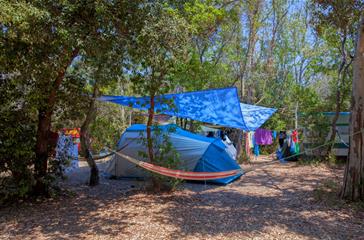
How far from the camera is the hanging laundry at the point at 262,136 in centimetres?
1579

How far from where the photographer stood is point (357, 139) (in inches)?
200

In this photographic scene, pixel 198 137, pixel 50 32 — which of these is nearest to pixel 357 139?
pixel 198 137

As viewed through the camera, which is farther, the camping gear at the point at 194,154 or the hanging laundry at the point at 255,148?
the hanging laundry at the point at 255,148

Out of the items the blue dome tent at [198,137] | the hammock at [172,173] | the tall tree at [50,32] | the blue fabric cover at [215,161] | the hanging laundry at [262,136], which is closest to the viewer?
the tall tree at [50,32]

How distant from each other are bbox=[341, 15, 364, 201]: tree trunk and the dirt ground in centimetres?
31

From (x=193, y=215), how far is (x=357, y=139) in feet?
9.05

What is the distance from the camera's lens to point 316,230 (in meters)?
3.93

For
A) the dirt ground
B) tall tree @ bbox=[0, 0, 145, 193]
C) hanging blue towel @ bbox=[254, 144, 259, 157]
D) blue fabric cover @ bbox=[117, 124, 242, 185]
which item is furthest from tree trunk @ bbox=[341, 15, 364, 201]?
hanging blue towel @ bbox=[254, 144, 259, 157]

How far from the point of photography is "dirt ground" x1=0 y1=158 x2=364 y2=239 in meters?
3.93

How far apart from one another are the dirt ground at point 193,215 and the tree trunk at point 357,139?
1.01 ft

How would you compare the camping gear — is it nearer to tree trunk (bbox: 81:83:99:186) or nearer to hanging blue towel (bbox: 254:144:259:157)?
tree trunk (bbox: 81:83:99:186)

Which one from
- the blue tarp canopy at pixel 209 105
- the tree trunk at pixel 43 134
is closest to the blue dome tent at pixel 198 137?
the blue tarp canopy at pixel 209 105

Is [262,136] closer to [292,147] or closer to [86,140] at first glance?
[292,147]

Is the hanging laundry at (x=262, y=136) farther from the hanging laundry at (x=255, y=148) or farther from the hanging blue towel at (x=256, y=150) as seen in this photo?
the hanging blue towel at (x=256, y=150)
